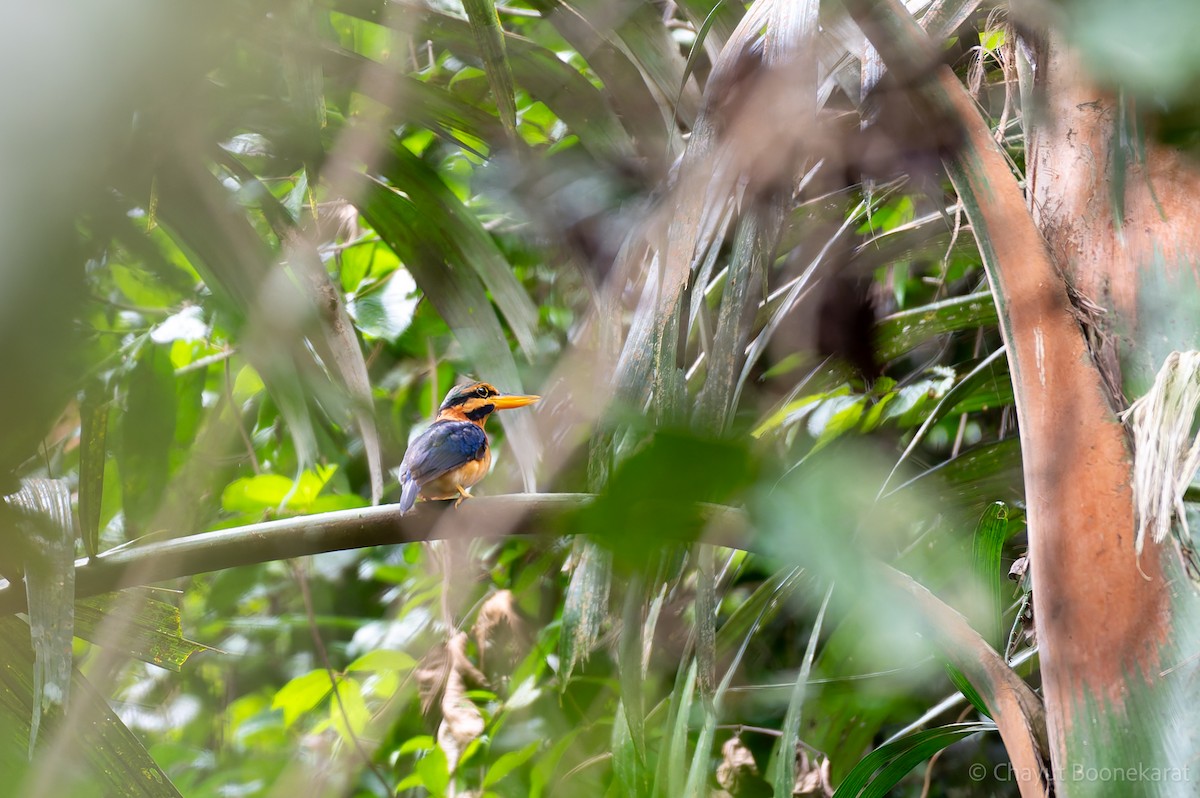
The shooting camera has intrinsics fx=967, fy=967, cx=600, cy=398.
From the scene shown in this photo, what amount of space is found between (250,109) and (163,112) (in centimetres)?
31

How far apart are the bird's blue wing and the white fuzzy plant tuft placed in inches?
79.9

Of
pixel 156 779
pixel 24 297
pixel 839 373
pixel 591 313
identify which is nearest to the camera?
pixel 24 297

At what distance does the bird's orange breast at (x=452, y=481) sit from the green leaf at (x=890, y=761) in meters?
1.57

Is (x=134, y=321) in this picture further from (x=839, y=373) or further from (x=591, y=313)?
(x=839, y=373)

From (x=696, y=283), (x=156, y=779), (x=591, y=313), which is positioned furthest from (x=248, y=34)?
(x=591, y=313)

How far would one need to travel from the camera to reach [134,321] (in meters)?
3.04

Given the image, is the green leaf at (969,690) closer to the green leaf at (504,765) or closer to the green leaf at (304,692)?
the green leaf at (504,765)

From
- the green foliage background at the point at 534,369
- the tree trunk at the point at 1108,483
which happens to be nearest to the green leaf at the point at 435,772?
the green foliage background at the point at 534,369

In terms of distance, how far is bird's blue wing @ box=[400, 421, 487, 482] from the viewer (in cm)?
280

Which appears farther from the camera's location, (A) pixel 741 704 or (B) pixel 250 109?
(A) pixel 741 704

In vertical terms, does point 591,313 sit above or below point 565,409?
above

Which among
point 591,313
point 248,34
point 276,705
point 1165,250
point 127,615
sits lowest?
point 276,705

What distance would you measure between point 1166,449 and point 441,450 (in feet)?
7.04

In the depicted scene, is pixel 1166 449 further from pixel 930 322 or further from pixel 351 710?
pixel 351 710
